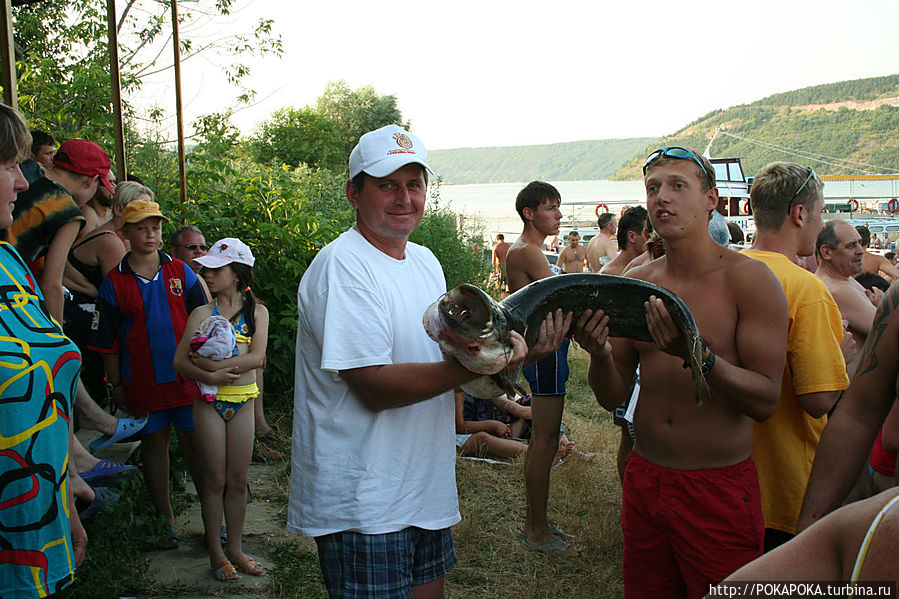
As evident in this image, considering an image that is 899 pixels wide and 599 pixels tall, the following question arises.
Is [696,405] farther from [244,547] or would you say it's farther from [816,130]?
[816,130]

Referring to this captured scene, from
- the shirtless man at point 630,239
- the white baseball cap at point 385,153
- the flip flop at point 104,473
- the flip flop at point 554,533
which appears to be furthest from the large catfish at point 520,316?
the shirtless man at point 630,239

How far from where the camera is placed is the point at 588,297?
2.54 m

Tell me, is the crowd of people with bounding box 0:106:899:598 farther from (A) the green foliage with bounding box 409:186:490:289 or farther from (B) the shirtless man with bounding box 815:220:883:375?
(A) the green foliage with bounding box 409:186:490:289

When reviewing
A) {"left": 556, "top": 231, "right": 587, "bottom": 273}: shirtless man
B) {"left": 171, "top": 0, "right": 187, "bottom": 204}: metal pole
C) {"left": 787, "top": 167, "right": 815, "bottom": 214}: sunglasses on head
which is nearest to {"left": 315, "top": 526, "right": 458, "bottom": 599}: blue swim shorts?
{"left": 787, "top": 167, "right": 815, "bottom": 214}: sunglasses on head

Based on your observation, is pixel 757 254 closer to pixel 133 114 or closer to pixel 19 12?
pixel 133 114

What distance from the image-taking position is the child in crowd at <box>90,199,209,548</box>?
4.58 metres

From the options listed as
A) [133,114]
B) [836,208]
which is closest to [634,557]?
[133,114]

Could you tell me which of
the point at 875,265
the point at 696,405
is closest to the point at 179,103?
the point at 696,405

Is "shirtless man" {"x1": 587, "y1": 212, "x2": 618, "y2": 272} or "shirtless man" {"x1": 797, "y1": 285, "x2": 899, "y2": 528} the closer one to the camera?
"shirtless man" {"x1": 797, "y1": 285, "x2": 899, "y2": 528}

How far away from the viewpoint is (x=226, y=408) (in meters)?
4.35

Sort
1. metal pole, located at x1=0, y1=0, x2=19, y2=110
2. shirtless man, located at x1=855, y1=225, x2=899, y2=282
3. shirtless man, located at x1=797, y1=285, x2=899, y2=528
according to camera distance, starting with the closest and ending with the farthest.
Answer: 1. shirtless man, located at x1=797, y1=285, x2=899, y2=528
2. metal pole, located at x1=0, y1=0, x2=19, y2=110
3. shirtless man, located at x1=855, y1=225, x2=899, y2=282

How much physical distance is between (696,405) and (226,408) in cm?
292

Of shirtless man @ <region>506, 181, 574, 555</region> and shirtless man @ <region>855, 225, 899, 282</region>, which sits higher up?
shirtless man @ <region>855, 225, 899, 282</region>

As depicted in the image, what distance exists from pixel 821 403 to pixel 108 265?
4705 mm
